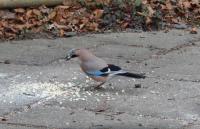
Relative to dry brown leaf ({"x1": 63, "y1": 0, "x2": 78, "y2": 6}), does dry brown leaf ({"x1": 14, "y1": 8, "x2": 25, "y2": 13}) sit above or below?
below

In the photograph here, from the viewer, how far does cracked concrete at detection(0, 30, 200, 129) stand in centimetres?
564

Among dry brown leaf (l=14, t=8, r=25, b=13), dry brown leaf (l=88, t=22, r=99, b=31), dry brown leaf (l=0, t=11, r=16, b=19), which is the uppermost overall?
dry brown leaf (l=14, t=8, r=25, b=13)

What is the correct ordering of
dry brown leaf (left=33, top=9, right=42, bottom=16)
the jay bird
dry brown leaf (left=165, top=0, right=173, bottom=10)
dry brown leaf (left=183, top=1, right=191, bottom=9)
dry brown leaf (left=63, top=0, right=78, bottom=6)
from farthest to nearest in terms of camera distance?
1. dry brown leaf (left=183, top=1, right=191, bottom=9)
2. dry brown leaf (left=165, top=0, right=173, bottom=10)
3. dry brown leaf (left=63, top=0, right=78, bottom=6)
4. dry brown leaf (left=33, top=9, right=42, bottom=16)
5. the jay bird

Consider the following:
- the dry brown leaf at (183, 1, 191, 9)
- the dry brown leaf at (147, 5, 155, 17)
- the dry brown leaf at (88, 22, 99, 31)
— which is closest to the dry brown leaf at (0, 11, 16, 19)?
the dry brown leaf at (88, 22, 99, 31)

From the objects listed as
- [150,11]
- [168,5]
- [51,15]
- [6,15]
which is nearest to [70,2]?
[51,15]

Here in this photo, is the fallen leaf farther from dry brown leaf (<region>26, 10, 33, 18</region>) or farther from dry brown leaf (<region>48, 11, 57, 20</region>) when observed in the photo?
dry brown leaf (<region>26, 10, 33, 18</region>)

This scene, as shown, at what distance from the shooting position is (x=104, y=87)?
6.77 meters

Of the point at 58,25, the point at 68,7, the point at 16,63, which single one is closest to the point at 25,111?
the point at 16,63

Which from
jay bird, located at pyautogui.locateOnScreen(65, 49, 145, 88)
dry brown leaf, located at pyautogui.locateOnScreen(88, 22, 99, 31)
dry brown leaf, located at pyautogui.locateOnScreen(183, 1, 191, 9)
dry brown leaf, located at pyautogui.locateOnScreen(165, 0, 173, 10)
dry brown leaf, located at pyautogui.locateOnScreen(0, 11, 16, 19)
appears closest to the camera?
jay bird, located at pyautogui.locateOnScreen(65, 49, 145, 88)

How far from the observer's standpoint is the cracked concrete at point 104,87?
5637 millimetres

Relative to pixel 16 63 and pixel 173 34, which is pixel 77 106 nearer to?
pixel 16 63

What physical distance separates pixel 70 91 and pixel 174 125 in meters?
1.40

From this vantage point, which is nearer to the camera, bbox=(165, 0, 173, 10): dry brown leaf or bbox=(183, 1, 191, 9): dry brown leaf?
bbox=(165, 0, 173, 10): dry brown leaf

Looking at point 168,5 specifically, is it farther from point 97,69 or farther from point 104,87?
point 97,69
